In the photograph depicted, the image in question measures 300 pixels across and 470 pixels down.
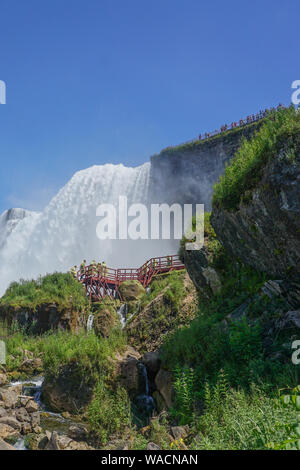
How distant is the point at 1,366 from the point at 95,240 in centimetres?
2832

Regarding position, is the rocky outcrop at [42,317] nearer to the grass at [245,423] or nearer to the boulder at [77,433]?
the boulder at [77,433]

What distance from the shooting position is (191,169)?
37.9 m

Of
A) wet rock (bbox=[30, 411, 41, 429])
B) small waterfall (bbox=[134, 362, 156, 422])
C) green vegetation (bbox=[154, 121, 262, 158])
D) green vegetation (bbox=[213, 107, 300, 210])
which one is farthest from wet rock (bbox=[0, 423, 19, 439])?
green vegetation (bbox=[154, 121, 262, 158])

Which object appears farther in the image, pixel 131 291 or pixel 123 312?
pixel 131 291

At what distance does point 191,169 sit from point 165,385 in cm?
3244

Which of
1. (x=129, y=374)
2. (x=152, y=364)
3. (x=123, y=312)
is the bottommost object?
(x=129, y=374)

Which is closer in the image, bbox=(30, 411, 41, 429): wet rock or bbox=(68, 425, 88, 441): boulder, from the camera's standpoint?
bbox=(68, 425, 88, 441): boulder

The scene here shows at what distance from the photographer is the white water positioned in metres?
38.4

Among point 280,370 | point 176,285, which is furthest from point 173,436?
point 176,285

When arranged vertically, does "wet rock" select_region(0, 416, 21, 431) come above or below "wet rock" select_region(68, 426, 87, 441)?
above

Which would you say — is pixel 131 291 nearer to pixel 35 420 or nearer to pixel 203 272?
pixel 203 272

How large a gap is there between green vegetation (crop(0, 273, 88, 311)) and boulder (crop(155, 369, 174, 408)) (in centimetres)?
992

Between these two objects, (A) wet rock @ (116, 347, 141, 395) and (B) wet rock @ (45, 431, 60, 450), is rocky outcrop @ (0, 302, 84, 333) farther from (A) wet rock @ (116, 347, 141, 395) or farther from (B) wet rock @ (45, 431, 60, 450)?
(B) wet rock @ (45, 431, 60, 450)

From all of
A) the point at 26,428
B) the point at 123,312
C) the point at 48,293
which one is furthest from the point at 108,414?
the point at 48,293
